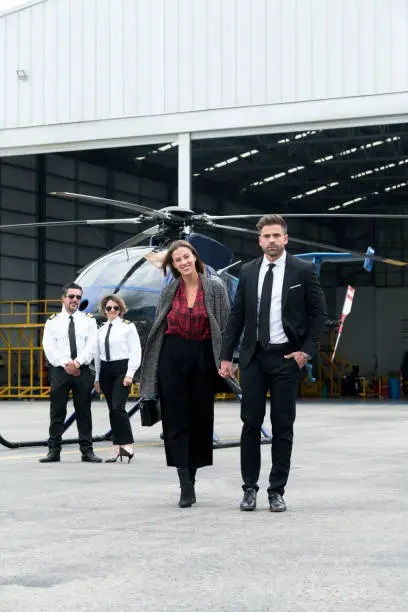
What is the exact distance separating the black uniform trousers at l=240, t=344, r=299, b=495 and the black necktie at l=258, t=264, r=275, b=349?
2.8 inches

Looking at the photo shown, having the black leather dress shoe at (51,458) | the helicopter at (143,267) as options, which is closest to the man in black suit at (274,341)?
the black leather dress shoe at (51,458)

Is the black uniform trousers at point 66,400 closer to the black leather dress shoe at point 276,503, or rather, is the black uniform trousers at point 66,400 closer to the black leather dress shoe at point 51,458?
the black leather dress shoe at point 51,458

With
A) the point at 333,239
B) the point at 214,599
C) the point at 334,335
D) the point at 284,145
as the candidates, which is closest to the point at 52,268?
the point at 284,145

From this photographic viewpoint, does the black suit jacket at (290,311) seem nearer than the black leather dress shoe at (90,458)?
Yes

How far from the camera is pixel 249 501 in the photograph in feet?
22.2

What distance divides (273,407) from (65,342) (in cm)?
412

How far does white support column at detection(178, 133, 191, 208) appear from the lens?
27.3 m

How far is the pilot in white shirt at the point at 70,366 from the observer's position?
10.5 metres

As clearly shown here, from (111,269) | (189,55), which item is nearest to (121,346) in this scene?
(111,269)

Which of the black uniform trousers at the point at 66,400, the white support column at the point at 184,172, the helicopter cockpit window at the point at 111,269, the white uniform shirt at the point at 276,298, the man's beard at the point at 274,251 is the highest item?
the white support column at the point at 184,172

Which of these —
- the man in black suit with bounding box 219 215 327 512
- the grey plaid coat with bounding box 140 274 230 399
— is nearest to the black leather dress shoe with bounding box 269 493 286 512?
the man in black suit with bounding box 219 215 327 512

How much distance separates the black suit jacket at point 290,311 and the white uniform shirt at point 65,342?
3.83 metres

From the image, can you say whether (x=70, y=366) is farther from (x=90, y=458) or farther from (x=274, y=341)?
(x=274, y=341)

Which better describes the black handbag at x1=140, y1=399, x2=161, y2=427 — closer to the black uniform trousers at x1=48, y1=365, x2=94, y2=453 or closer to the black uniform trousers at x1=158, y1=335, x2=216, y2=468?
the black uniform trousers at x1=158, y1=335, x2=216, y2=468
